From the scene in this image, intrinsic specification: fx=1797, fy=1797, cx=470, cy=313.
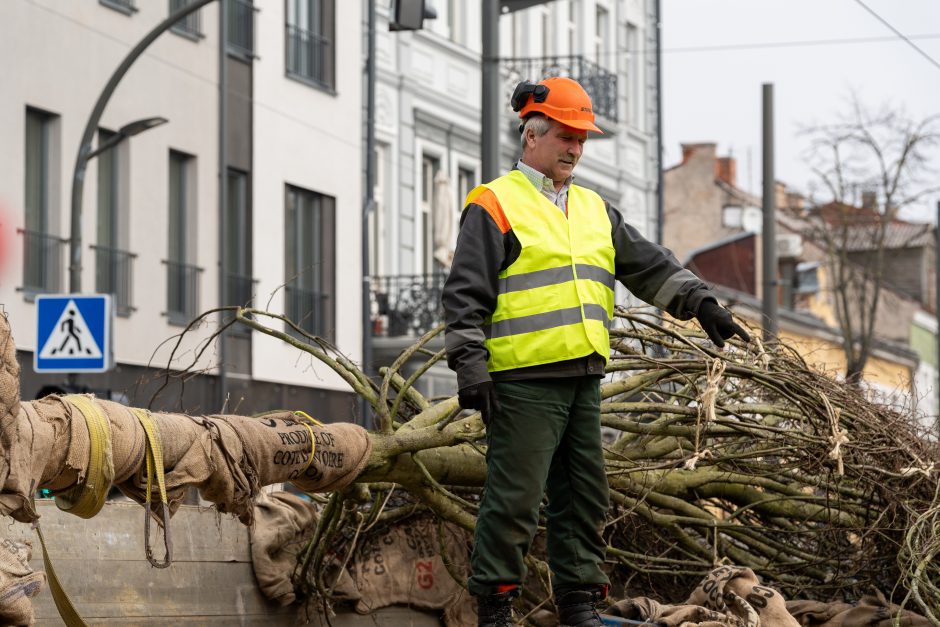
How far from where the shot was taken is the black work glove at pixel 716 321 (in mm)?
6441

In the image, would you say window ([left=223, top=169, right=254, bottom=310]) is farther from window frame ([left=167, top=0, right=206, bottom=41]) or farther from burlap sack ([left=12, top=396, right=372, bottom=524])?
burlap sack ([left=12, top=396, right=372, bottom=524])

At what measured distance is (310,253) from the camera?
2820 cm

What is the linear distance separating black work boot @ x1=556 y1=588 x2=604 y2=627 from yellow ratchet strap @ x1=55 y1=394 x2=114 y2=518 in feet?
5.31

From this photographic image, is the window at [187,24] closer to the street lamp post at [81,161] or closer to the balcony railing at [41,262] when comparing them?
A: the balcony railing at [41,262]

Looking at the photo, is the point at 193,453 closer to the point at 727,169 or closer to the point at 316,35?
the point at 316,35

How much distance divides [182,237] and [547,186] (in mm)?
18843

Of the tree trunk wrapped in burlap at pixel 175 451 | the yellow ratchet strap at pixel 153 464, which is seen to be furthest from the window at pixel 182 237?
the yellow ratchet strap at pixel 153 464

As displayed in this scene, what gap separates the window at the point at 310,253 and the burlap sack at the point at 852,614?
2006 centimetres

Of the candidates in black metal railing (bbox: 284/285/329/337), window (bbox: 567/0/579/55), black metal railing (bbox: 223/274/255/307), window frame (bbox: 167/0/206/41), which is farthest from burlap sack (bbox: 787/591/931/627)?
window (bbox: 567/0/579/55)

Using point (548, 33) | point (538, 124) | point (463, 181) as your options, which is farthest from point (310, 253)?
point (538, 124)

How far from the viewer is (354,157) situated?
2878 centimetres

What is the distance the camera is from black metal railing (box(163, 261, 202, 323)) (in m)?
24.0

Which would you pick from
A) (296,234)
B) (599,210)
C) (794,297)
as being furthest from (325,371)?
(794,297)

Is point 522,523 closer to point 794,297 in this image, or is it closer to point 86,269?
point 86,269
